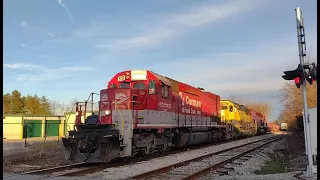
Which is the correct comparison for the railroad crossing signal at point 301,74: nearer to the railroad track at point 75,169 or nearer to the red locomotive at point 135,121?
the red locomotive at point 135,121

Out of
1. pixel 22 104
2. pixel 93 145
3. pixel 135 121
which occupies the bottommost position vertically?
pixel 93 145

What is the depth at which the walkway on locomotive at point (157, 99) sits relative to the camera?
1520cm

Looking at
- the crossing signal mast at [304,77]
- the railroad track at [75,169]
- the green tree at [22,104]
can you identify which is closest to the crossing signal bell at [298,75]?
the crossing signal mast at [304,77]

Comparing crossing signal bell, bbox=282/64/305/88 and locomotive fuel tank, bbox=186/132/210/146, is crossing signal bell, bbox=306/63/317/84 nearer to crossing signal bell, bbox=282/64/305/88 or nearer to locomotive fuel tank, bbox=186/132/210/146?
crossing signal bell, bbox=282/64/305/88

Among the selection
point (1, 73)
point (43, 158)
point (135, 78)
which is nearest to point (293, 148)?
point (135, 78)

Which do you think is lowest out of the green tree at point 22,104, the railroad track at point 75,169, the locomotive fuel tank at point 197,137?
the railroad track at point 75,169

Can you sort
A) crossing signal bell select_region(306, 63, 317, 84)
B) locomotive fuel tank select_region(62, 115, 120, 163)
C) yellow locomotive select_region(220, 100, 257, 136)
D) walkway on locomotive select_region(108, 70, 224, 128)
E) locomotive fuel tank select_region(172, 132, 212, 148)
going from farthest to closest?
yellow locomotive select_region(220, 100, 257, 136) < locomotive fuel tank select_region(172, 132, 212, 148) < walkway on locomotive select_region(108, 70, 224, 128) < locomotive fuel tank select_region(62, 115, 120, 163) < crossing signal bell select_region(306, 63, 317, 84)

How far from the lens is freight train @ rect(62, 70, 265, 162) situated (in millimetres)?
12875

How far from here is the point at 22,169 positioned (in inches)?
482

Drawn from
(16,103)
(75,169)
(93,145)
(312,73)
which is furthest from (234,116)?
(16,103)

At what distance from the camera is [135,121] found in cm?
1431

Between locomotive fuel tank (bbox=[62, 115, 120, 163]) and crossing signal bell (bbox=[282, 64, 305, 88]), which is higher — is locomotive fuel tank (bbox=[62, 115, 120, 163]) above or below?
below

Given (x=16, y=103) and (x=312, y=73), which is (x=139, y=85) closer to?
(x=312, y=73)

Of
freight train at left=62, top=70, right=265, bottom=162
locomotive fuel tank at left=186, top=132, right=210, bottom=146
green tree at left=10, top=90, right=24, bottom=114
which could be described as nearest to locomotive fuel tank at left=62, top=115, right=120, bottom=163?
freight train at left=62, top=70, right=265, bottom=162
